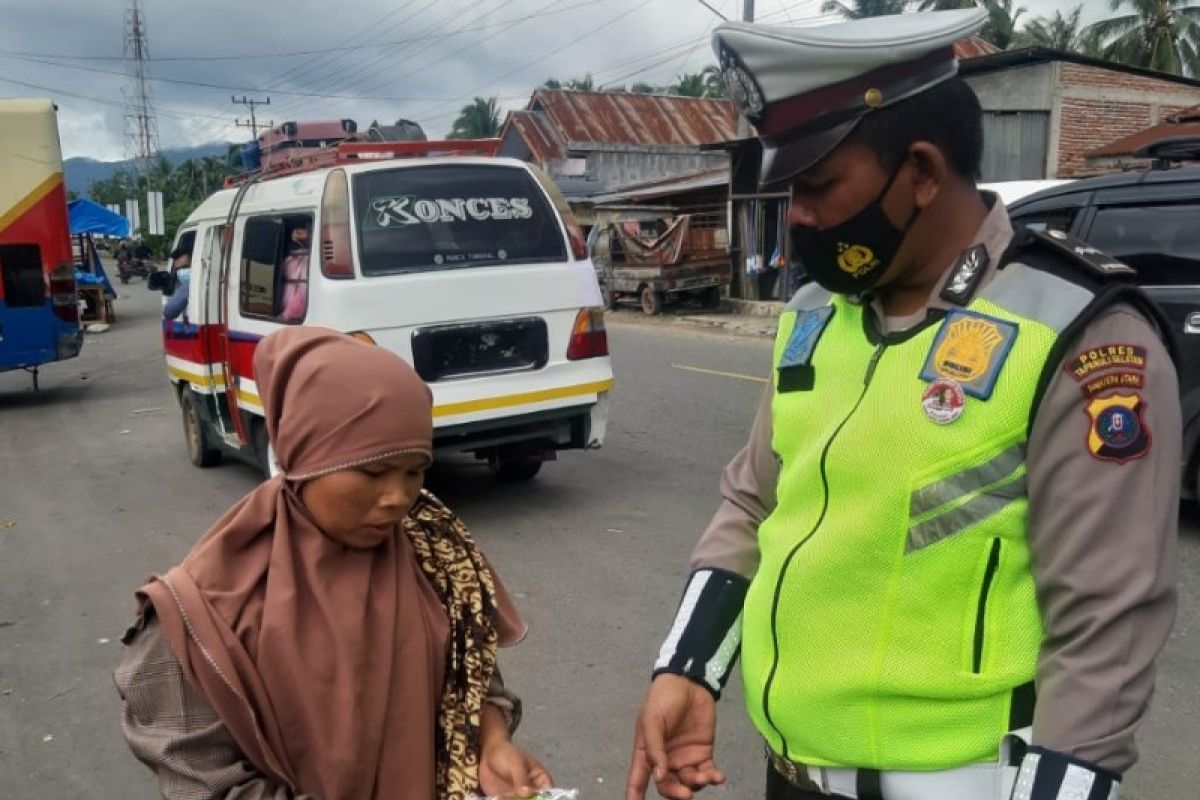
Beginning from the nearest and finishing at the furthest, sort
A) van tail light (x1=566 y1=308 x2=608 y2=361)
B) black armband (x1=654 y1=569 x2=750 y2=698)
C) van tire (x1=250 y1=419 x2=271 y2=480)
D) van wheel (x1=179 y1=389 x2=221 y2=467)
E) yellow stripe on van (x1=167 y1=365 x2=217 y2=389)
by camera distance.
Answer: black armband (x1=654 y1=569 x2=750 y2=698) → van tail light (x1=566 y1=308 x2=608 y2=361) → van tire (x1=250 y1=419 x2=271 y2=480) → yellow stripe on van (x1=167 y1=365 x2=217 y2=389) → van wheel (x1=179 y1=389 x2=221 y2=467)

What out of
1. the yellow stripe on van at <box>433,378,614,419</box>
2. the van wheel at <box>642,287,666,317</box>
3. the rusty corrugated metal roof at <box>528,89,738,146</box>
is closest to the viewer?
the yellow stripe on van at <box>433,378,614,419</box>

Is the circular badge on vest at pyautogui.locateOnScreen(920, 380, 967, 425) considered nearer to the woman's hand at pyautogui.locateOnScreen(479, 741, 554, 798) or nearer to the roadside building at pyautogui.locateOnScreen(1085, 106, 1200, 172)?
the woman's hand at pyautogui.locateOnScreen(479, 741, 554, 798)

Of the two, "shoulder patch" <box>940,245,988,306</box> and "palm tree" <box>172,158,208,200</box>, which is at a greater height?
"palm tree" <box>172,158,208,200</box>

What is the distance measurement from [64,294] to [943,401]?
1257 cm

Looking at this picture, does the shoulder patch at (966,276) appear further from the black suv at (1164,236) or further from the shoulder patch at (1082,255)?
the black suv at (1164,236)

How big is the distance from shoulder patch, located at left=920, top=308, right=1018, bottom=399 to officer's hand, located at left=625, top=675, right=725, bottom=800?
2.17ft

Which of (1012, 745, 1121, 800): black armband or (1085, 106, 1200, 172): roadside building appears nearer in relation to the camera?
(1012, 745, 1121, 800): black armband

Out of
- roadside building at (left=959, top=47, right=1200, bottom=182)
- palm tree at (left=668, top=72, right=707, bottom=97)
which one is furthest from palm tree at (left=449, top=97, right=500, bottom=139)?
roadside building at (left=959, top=47, right=1200, bottom=182)

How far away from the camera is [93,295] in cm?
2303

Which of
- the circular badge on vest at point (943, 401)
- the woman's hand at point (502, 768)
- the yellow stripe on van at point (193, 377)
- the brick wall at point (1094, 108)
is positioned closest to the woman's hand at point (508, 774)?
the woman's hand at point (502, 768)

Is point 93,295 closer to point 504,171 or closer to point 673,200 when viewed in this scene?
point 673,200

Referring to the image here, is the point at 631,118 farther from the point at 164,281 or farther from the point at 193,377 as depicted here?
the point at 193,377

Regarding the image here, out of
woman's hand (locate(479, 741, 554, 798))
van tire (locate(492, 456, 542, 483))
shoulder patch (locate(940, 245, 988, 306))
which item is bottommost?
van tire (locate(492, 456, 542, 483))

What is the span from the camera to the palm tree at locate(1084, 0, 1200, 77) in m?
30.0
